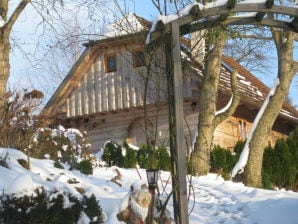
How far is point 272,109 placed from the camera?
15469 millimetres

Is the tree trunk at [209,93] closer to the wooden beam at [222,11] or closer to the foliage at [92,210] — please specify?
the foliage at [92,210]

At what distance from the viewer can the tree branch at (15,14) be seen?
1405 cm

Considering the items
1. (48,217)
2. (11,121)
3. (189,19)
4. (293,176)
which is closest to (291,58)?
(293,176)

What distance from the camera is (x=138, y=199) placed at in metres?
7.25

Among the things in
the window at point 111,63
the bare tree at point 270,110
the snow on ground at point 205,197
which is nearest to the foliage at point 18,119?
the snow on ground at point 205,197

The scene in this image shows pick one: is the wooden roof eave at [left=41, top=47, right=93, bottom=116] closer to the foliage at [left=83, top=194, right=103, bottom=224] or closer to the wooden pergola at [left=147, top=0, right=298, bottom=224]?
the foliage at [left=83, top=194, right=103, bottom=224]

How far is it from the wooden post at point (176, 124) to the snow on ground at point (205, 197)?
7.62 feet

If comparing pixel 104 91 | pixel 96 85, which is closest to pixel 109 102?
pixel 104 91

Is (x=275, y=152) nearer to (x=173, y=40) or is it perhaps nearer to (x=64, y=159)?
(x=64, y=159)

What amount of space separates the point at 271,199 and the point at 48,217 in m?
5.85

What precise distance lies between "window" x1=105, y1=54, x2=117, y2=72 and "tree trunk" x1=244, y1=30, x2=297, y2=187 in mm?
8290

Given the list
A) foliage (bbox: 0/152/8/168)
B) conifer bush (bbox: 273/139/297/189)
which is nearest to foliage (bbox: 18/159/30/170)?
foliage (bbox: 0/152/8/168)

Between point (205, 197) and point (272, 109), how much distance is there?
13.1 ft

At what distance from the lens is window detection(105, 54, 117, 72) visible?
912 inches
